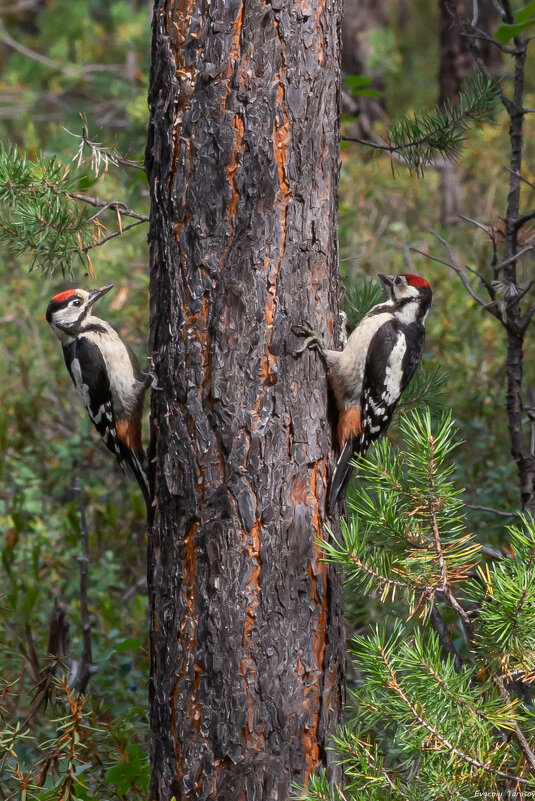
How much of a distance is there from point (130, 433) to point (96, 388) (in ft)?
0.83

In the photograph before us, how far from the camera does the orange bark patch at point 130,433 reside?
151 inches

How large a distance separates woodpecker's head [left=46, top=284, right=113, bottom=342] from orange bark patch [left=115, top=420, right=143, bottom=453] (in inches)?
20.0

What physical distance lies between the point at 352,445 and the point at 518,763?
1119 mm

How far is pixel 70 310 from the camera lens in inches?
155

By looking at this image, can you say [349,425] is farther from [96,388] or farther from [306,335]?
[96,388]

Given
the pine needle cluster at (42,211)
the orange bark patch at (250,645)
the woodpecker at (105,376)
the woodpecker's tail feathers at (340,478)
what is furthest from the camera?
the woodpecker at (105,376)

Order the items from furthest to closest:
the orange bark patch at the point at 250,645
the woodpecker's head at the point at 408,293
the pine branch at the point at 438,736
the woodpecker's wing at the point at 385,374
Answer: the woodpecker's head at the point at 408,293 < the woodpecker's wing at the point at 385,374 < the orange bark patch at the point at 250,645 < the pine branch at the point at 438,736

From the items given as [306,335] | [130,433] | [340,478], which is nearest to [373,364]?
[340,478]

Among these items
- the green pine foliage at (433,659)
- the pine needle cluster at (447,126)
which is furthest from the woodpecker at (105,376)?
the green pine foliage at (433,659)

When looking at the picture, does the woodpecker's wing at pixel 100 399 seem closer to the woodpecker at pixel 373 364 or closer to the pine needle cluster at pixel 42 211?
the pine needle cluster at pixel 42 211

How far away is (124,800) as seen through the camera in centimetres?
282

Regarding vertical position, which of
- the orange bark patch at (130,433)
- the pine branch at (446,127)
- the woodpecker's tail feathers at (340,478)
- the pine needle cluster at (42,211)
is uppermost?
the pine branch at (446,127)

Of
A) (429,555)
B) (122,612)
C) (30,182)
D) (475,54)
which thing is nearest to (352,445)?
(429,555)

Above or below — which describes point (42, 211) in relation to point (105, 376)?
above
